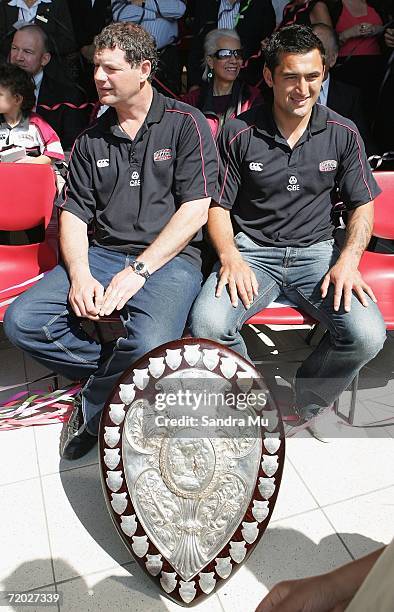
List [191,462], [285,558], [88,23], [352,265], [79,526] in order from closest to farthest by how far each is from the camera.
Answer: [191,462], [285,558], [79,526], [352,265], [88,23]

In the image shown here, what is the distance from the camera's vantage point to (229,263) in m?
2.16

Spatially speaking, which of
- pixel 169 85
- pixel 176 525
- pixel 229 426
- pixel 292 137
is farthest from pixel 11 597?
pixel 169 85

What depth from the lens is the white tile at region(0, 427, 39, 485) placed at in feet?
6.70

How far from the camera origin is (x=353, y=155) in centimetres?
225

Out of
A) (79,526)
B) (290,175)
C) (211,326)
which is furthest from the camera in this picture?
(290,175)

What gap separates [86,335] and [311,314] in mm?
851

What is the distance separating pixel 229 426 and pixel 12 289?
122cm

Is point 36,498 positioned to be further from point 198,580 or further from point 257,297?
point 257,297

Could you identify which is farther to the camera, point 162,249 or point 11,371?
point 11,371

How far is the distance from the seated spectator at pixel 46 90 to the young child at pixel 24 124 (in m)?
0.30

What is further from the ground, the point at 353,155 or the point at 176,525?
the point at 353,155

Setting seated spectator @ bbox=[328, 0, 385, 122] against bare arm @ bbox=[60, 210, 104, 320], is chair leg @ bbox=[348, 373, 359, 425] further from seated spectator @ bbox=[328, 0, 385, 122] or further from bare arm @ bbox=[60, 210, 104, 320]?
seated spectator @ bbox=[328, 0, 385, 122]

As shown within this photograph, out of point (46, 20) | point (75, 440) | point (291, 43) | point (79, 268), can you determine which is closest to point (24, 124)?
point (46, 20)

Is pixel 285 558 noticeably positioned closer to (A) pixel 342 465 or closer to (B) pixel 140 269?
(A) pixel 342 465
